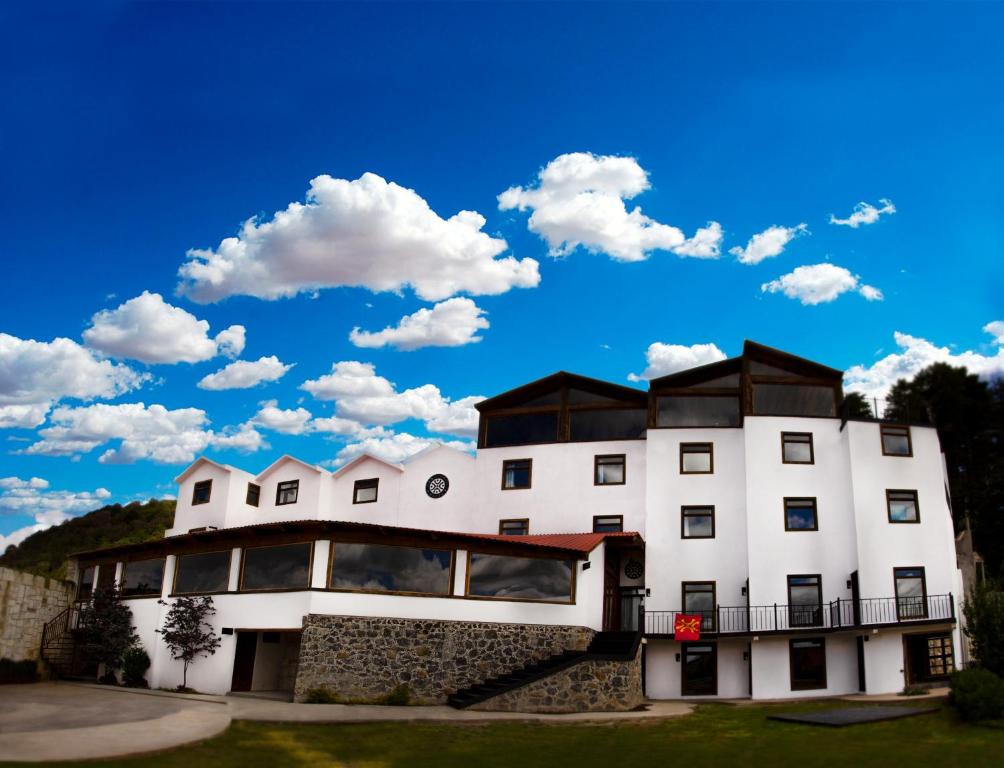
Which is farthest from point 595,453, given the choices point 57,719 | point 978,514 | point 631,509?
point 978,514

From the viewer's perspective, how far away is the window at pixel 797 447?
28.2 m

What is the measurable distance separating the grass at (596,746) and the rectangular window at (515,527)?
11813mm

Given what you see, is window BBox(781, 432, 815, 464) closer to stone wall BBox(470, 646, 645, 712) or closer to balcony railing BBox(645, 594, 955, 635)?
balcony railing BBox(645, 594, 955, 635)

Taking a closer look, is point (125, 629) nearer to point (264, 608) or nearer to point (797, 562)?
point (264, 608)

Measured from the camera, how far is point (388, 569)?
70.4 feet

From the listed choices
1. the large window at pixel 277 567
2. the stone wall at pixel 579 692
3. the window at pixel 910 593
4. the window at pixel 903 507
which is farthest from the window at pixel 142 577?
the window at pixel 903 507

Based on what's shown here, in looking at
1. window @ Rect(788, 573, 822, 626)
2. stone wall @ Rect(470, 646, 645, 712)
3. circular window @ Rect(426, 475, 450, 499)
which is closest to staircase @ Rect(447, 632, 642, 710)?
stone wall @ Rect(470, 646, 645, 712)

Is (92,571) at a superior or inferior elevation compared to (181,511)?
inferior

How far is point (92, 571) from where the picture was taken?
92.8ft

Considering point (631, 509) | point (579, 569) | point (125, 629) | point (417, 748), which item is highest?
point (631, 509)

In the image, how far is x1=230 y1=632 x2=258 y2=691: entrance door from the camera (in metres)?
23.3

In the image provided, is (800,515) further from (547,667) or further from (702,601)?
(547,667)

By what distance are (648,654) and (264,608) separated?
1228cm

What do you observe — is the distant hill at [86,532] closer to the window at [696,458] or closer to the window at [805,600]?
the window at [696,458]
